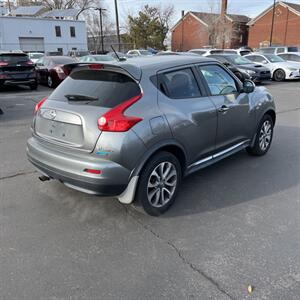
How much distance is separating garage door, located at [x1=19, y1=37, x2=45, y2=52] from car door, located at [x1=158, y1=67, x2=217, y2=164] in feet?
153

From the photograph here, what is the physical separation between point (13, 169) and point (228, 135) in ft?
10.6

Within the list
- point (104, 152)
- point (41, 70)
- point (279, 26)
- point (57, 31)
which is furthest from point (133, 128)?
point (279, 26)

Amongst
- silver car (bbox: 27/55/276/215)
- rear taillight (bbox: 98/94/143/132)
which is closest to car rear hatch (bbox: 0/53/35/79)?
silver car (bbox: 27/55/276/215)

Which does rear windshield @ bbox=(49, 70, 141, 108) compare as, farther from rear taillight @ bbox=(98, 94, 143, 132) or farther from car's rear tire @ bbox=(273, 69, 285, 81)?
car's rear tire @ bbox=(273, 69, 285, 81)

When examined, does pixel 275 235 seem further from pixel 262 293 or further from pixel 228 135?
pixel 228 135

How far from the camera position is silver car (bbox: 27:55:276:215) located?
2965 millimetres

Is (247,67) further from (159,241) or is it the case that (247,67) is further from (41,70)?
(159,241)

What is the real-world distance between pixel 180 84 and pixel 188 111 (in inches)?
13.1

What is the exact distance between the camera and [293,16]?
45.6 meters

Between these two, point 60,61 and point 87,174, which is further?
point 60,61

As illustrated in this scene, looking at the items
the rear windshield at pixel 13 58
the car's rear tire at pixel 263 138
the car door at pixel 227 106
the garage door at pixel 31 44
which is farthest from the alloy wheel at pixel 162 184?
the garage door at pixel 31 44

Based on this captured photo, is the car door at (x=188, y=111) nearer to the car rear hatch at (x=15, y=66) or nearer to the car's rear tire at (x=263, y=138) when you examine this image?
the car's rear tire at (x=263, y=138)

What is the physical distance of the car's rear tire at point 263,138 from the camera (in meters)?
5.10

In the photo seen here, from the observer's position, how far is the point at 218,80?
421cm
